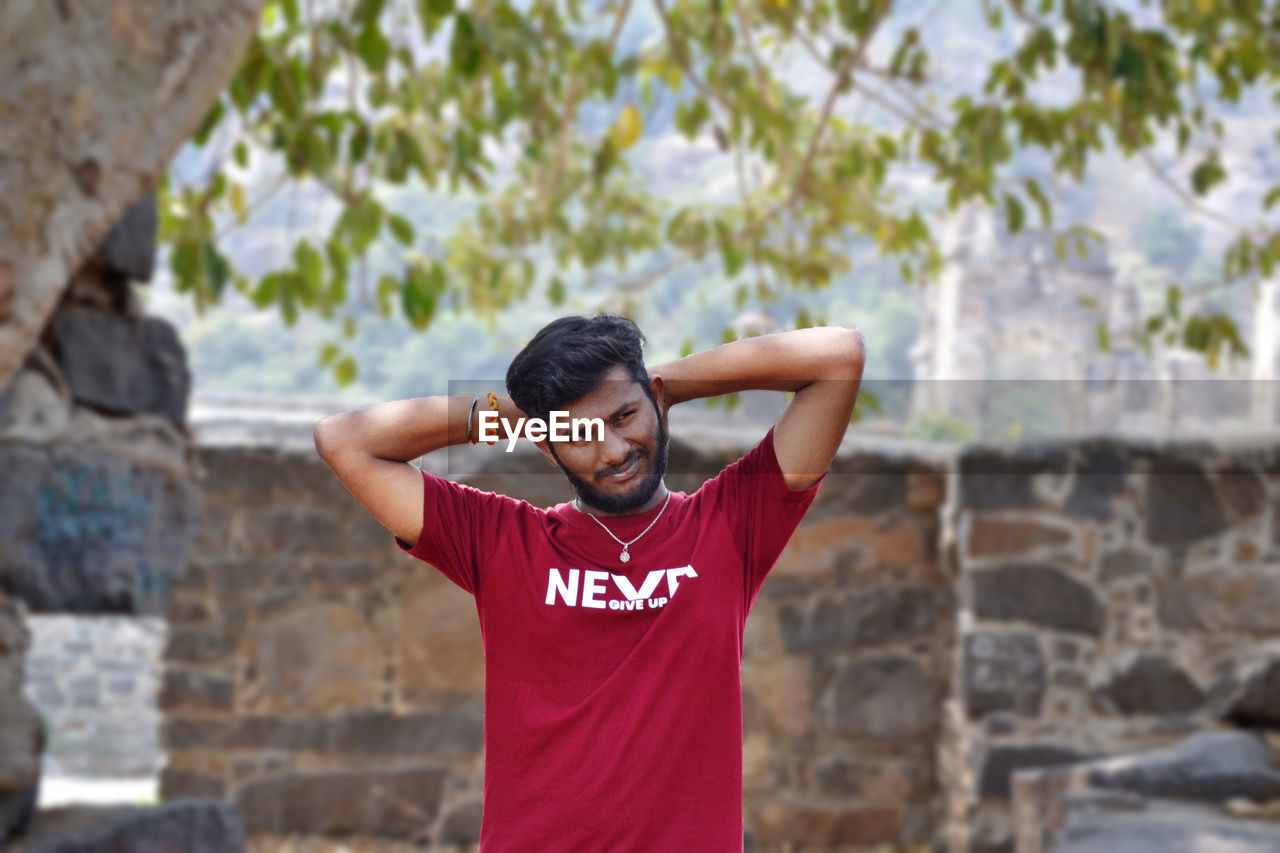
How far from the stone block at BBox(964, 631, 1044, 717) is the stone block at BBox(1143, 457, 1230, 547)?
1.92 ft

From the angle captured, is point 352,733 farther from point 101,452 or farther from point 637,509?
point 637,509

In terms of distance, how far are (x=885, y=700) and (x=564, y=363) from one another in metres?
4.56

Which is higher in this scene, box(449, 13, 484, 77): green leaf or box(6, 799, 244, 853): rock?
box(449, 13, 484, 77): green leaf

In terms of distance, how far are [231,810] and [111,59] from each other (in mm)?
1415

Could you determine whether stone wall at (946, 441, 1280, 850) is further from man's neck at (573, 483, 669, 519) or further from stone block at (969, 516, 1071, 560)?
man's neck at (573, 483, 669, 519)

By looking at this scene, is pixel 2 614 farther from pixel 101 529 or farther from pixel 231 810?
pixel 231 810

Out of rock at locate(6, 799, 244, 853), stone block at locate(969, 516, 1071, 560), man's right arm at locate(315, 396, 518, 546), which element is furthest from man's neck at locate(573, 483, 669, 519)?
stone block at locate(969, 516, 1071, 560)

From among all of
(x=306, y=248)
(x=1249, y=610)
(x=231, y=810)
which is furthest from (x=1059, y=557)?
(x=231, y=810)

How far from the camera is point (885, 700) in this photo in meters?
5.40

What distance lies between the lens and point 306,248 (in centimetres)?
372

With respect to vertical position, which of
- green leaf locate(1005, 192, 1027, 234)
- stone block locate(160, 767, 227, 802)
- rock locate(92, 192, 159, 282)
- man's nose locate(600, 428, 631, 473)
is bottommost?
stone block locate(160, 767, 227, 802)

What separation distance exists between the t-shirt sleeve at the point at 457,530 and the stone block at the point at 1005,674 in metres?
4.18

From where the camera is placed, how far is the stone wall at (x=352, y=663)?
17.2ft

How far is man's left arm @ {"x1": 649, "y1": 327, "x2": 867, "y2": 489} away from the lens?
46.4 inches
